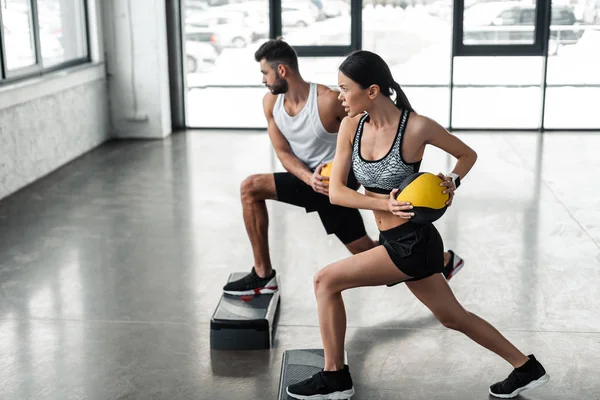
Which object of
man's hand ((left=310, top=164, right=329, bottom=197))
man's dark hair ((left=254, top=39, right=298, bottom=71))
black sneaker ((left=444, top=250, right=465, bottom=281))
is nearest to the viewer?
man's hand ((left=310, top=164, right=329, bottom=197))

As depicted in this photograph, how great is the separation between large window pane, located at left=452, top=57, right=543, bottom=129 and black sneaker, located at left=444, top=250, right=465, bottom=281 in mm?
5223

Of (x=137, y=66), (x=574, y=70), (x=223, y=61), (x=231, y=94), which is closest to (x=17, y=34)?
(x=137, y=66)

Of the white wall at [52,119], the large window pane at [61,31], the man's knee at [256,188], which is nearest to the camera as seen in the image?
the man's knee at [256,188]

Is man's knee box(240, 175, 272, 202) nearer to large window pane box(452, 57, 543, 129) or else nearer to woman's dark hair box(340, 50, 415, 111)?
woman's dark hair box(340, 50, 415, 111)

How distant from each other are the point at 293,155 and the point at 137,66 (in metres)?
5.36

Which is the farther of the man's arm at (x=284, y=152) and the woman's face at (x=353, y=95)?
the man's arm at (x=284, y=152)

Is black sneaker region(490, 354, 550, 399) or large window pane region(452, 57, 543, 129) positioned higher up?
large window pane region(452, 57, 543, 129)

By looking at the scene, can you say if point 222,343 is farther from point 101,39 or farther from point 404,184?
point 101,39

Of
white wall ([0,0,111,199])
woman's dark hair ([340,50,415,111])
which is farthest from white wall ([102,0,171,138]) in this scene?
woman's dark hair ([340,50,415,111])

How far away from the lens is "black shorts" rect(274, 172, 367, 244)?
12.4 ft

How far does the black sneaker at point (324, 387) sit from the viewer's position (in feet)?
9.65

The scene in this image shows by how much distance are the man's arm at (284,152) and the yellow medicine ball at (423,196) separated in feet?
3.17

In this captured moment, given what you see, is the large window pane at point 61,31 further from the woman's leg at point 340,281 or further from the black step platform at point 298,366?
the woman's leg at point 340,281

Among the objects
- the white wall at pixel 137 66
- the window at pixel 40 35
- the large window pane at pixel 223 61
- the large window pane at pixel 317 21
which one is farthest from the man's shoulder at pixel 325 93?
the large window pane at pixel 223 61
